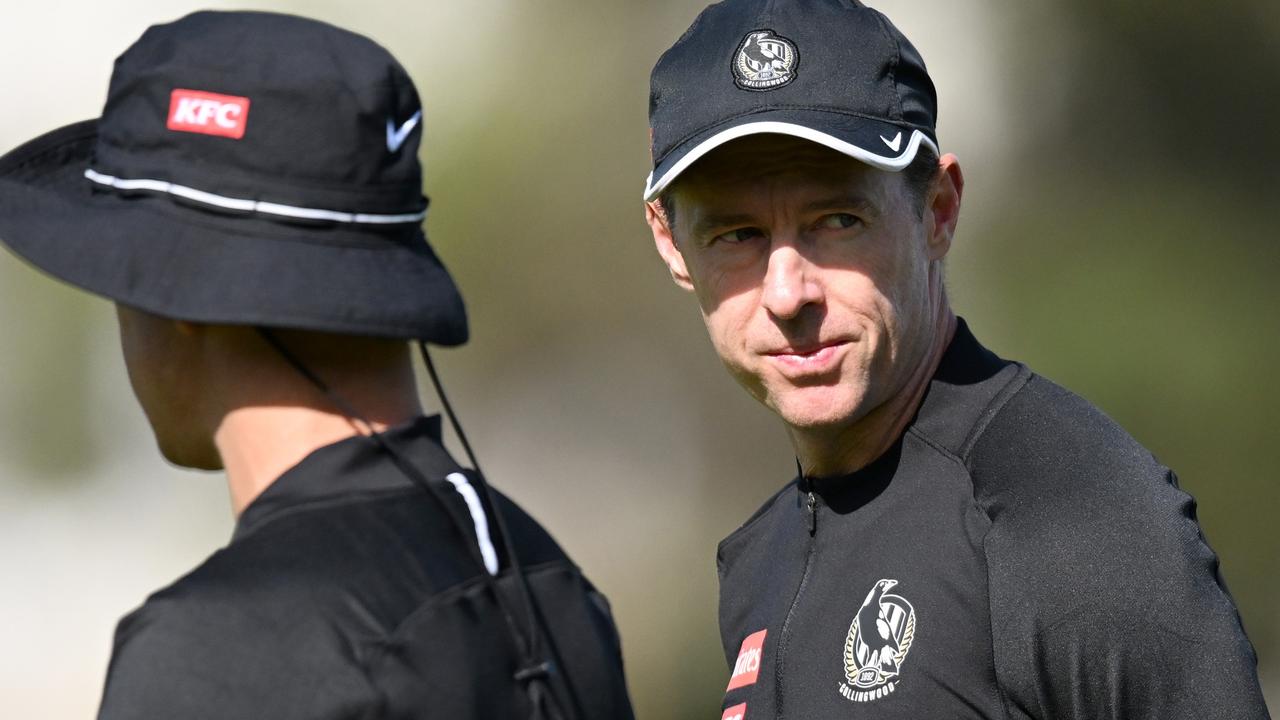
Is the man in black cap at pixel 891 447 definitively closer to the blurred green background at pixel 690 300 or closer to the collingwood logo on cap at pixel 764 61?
the collingwood logo on cap at pixel 764 61

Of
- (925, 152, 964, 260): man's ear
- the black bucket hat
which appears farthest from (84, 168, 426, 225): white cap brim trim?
(925, 152, 964, 260): man's ear

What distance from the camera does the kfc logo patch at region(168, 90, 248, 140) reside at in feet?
6.00

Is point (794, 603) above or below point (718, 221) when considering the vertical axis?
below

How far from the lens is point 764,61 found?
268cm

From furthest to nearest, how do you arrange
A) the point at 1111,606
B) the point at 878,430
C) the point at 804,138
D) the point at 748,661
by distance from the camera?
the point at 748,661 → the point at 878,430 → the point at 804,138 → the point at 1111,606

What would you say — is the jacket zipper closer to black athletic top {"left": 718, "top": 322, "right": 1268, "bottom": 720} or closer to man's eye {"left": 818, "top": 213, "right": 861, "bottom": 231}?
black athletic top {"left": 718, "top": 322, "right": 1268, "bottom": 720}

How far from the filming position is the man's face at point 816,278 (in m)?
2.61

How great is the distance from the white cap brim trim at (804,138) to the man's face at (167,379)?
3.32 feet

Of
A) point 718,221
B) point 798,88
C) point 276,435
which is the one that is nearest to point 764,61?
point 798,88

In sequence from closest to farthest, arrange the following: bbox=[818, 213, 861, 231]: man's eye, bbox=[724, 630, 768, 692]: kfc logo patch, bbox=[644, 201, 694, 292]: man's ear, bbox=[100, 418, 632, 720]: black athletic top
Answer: bbox=[100, 418, 632, 720]: black athletic top → bbox=[818, 213, 861, 231]: man's eye → bbox=[724, 630, 768, 692]: kfc logo patch → bbox=[644, 201, 694, 292]: man's ear

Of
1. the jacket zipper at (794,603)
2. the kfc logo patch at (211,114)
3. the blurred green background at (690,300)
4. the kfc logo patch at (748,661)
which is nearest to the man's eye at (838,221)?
the jacket zipper at (794,603)

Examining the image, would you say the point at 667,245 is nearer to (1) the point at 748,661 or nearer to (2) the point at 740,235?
(2) the point at 740,235

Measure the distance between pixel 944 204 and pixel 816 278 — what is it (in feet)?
1.19

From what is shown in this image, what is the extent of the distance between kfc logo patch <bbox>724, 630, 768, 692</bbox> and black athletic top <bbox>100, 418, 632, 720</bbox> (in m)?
0.81
